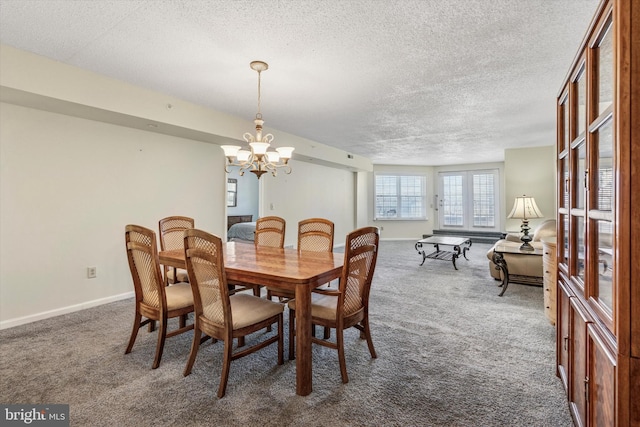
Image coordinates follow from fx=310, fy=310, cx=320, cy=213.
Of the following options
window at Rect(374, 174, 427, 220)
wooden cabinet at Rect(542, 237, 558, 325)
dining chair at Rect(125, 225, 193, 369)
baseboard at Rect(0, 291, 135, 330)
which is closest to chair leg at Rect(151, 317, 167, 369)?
dining chair at Rect(125, 225, 193, 369)

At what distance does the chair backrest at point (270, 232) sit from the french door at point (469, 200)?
7.51m

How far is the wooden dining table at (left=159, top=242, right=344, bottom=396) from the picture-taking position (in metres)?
1.91

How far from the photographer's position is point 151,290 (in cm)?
232

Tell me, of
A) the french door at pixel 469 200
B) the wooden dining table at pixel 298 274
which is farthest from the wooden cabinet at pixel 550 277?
the french door at pixel 469 200

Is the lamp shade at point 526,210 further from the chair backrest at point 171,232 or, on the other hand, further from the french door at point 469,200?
the french door at point 469,200

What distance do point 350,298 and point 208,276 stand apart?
37.5 inches

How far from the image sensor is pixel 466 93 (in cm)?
361

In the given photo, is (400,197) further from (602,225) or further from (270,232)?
(602,225)

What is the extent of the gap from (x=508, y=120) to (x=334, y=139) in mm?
2937

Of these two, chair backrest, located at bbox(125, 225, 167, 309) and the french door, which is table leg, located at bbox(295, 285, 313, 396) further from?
the french door

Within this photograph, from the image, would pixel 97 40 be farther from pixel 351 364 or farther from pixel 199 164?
pixel 351 364

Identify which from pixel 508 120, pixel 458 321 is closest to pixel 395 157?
pixel 508 120

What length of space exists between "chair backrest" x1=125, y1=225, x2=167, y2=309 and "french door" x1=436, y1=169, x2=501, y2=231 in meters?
9.01
